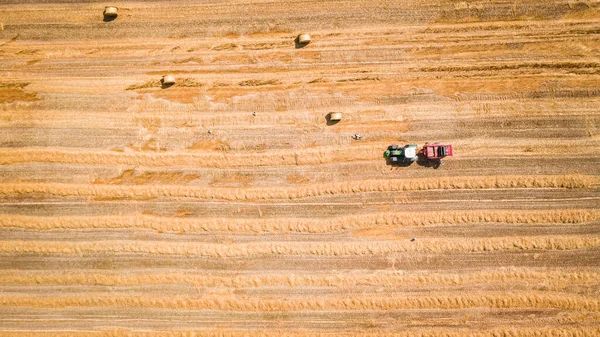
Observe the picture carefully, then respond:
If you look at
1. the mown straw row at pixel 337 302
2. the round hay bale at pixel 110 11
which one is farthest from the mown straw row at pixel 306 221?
the round hay bale at pixel 110 11

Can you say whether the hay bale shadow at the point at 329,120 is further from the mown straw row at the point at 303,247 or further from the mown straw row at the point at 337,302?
the mown straw row at the point at 337,302

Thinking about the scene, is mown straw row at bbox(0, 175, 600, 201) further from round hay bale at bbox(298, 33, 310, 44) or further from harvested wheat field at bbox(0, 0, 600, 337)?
round hay bale at bbox(298, 33, 310, 44)

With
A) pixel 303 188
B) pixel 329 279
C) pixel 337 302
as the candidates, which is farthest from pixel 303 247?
pixel 337 302

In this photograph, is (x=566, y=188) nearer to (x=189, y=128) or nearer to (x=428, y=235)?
(x=428, y=235)

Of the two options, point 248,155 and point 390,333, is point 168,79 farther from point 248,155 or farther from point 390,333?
point 390,333

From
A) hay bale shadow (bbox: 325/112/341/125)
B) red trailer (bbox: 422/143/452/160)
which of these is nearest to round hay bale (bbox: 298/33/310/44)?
hay bale shadow (bbox: 325/112/341/125)
